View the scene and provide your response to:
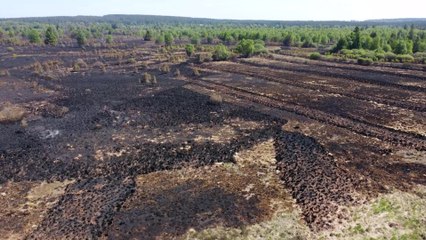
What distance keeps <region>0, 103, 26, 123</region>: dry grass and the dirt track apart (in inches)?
42.9

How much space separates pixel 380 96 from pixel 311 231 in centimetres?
2977

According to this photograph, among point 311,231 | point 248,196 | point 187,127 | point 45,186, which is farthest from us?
point 187,127

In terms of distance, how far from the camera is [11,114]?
114 ft

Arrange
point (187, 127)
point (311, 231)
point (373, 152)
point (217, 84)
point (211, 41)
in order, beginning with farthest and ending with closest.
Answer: point (211, 41) < point (217, 84) < point (187, 127) < point (373, 152) < point (311, 231)

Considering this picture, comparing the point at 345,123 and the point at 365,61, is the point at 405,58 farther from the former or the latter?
the point at 345,123

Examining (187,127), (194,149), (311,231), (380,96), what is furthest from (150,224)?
(380,96)

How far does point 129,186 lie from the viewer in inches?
850

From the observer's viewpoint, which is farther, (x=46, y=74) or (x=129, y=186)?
(x=46, y=74)

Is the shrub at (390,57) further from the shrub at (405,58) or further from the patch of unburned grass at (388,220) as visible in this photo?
the patch of unburned grass at (388,220)

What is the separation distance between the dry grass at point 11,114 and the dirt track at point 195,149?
3.58 feet

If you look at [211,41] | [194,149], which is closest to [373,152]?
[194,149]

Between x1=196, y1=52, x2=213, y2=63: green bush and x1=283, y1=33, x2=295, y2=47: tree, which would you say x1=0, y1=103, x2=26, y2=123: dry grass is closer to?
x1=196, y1=52, x2=213, y2=63: green bush

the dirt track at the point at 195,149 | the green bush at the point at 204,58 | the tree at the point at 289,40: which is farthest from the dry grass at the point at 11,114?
the tree at the point at 289,40

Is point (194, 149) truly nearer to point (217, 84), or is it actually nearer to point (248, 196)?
point (248, 196)
